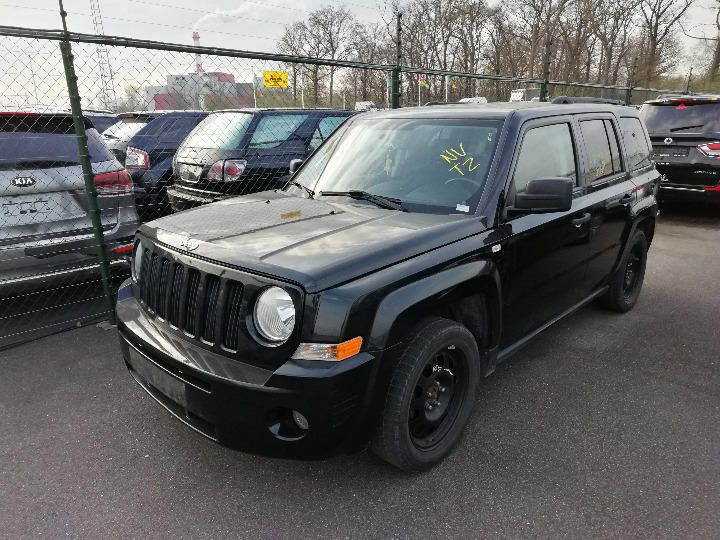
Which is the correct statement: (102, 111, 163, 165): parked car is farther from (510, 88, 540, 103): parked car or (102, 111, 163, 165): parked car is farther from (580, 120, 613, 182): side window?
(510, 88, 540, 103): parked car

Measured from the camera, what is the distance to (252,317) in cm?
212

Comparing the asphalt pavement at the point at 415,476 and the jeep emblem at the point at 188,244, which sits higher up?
the jeep emblem at the point at 188,244

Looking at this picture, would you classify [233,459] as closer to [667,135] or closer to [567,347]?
[567,347]

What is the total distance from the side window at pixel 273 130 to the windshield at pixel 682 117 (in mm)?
5763

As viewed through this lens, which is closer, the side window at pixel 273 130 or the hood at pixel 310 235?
the hood at pixel 310 235

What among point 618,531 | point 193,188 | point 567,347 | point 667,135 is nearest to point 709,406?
point 567,347

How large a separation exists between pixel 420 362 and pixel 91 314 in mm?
3649

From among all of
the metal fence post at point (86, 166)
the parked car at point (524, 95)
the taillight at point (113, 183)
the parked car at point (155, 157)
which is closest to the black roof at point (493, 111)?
the metal fence post at point (86, 166)

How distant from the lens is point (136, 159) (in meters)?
7.96

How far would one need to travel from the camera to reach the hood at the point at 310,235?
83.3 inches

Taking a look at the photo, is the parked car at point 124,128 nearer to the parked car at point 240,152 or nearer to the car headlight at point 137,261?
the parked car at point 240,152

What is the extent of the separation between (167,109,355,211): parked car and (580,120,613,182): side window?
3.48m

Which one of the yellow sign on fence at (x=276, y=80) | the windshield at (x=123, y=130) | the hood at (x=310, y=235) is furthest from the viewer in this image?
the windshield at (x=123, y=130)

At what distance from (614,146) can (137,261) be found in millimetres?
3644
